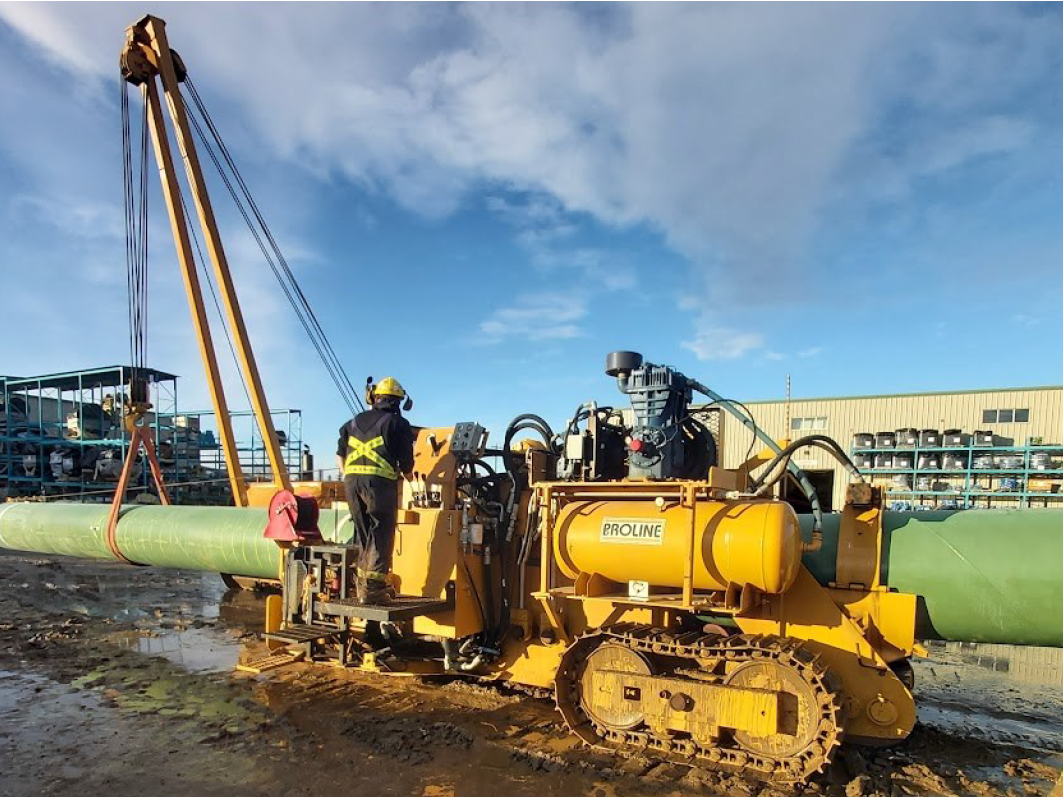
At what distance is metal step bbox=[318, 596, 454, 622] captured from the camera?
200 inches

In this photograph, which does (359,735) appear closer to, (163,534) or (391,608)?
(391,608)

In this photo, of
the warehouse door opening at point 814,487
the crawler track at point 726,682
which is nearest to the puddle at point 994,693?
the warehouse door opening at point 814,487

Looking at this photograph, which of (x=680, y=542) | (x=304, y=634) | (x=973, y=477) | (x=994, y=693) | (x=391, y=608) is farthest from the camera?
(x=973, y=477)

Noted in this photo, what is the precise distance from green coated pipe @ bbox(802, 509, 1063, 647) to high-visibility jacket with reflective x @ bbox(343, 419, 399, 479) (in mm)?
3649

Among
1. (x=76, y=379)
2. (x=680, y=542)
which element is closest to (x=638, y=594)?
(x=680, y=542)

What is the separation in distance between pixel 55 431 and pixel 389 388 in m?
26.6

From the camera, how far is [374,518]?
5516 mm

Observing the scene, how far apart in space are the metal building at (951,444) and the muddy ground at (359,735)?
14040 millimetres

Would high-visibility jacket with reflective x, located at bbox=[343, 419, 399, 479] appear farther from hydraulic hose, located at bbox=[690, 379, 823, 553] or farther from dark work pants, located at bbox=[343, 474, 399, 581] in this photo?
hydraulic hose, located at bbox=[690, 379, 823, 553]

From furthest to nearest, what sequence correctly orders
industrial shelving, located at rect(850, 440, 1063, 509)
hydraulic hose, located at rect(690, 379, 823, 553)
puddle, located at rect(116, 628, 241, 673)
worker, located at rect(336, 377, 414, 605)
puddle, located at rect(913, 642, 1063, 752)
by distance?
industrial shelving, located at rect(850, 440, 1063, 509)
puddle, located at rect(116, 628, 241, 673)
worker, located at rect(336, 377, 414, 605)
puddle, located at rect(913, 642, 1063, 752)
hydraulic hose, located at rect(690, 379, 823, 553)

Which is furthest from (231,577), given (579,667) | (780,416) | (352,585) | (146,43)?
(780,416)

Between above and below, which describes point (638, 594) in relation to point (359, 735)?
above

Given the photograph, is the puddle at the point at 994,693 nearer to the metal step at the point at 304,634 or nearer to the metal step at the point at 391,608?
the metal step at the point at 391,608

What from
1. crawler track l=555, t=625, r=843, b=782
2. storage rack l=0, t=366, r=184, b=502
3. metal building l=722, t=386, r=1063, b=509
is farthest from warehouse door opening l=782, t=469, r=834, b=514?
storage rack l=0, t=366, r=184, b=502
